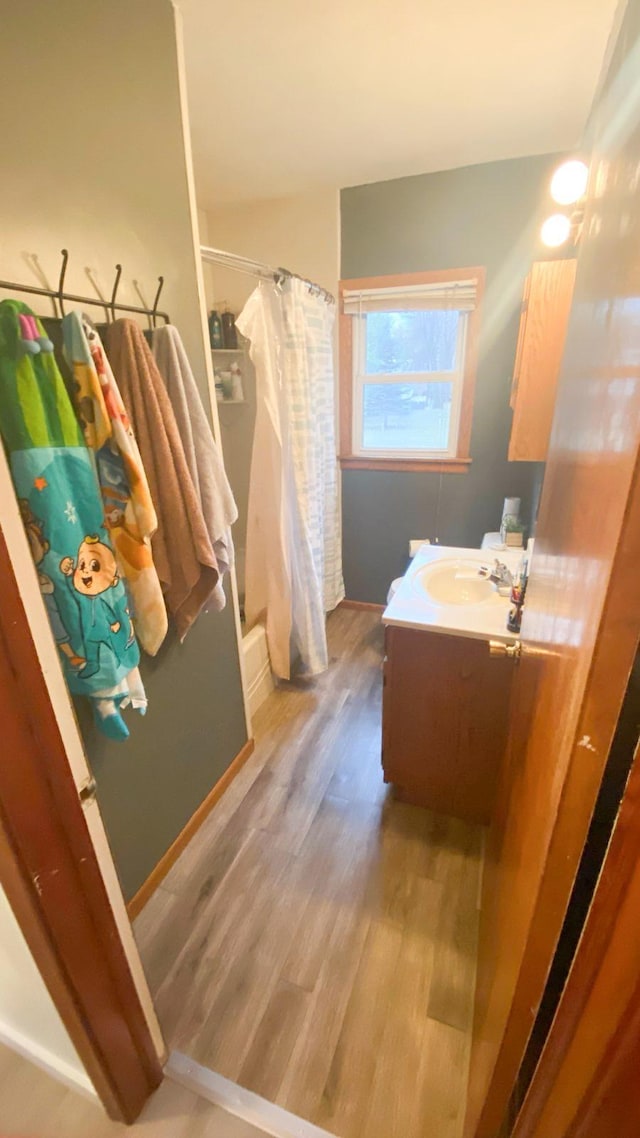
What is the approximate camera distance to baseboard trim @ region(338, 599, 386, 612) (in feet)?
10.5

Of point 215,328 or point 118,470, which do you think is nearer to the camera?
point 118,470

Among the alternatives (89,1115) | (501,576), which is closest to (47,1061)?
(89,1115)

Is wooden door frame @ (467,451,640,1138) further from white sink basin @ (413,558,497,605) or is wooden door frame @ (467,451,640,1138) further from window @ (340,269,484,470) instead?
window @ (340,269,484,470)

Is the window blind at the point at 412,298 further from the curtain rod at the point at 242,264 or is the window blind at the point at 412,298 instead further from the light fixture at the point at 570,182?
the light fixture at the point at 570,182

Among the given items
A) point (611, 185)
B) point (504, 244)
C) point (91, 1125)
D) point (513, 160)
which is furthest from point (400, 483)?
point (91, 1125)

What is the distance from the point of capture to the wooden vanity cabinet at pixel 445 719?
1455 mm

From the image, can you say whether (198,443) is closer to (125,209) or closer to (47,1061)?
(125,209)

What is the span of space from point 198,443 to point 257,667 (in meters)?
1.31

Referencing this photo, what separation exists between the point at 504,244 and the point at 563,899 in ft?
8.93

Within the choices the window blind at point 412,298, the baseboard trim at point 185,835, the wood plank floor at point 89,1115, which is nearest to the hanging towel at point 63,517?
the baseboard trim at point 185,835

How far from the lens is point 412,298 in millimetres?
2523

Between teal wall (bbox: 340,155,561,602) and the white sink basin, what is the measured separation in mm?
537

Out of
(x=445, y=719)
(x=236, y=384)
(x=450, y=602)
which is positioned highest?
(x=236, y=384)

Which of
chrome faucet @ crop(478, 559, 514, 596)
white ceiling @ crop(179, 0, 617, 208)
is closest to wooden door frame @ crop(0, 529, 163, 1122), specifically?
chrome faucet @ crop(478, 559, 514, 596)
